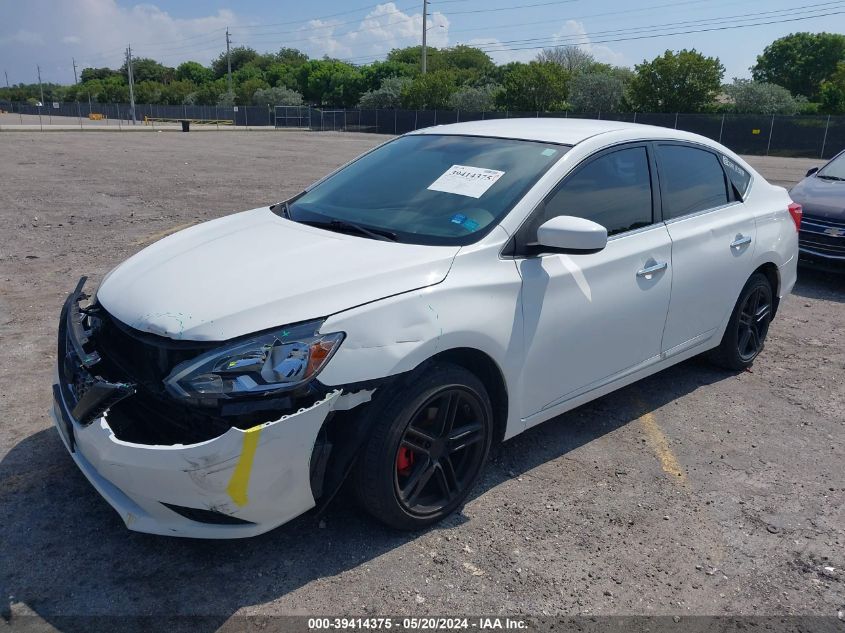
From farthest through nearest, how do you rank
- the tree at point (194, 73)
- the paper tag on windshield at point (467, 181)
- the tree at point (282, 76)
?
the tree at point (194, 73) < the tree at point (282, 76) < the paper tag on windshield at point (467, 181)

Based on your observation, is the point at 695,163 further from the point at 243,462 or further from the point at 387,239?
the point at 243,462

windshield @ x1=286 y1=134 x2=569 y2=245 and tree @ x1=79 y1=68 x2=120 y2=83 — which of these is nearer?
windshield @ x1=286 y1=134 x2=569 y2=245

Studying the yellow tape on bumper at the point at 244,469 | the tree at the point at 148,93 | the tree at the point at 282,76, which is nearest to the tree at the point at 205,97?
the tree at the point at 148,93

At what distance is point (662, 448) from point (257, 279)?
8.13ft

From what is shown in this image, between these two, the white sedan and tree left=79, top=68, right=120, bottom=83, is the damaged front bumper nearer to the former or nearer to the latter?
the white sedan

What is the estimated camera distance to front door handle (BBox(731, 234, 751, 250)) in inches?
178

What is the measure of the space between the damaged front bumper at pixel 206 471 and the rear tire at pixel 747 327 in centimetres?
326

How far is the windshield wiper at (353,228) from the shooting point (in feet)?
10.8

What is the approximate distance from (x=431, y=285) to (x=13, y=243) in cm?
722

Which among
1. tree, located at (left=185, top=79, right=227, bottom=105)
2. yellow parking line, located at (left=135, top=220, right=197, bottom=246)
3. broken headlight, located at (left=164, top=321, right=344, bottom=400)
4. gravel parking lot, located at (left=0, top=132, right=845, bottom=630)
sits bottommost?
gravel parking lot, located at (left=0, top=132, right=845, bottom=630)

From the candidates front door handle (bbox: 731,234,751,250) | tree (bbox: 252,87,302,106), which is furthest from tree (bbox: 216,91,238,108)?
front door handle (bbox: 731,234,751,250)

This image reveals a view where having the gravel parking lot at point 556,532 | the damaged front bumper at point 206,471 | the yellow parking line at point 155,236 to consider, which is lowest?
the gravel parking lot at point 556,532

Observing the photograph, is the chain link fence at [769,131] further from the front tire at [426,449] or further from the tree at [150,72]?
the tree at [150,72]

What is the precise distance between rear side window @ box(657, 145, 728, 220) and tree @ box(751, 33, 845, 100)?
92435mm
